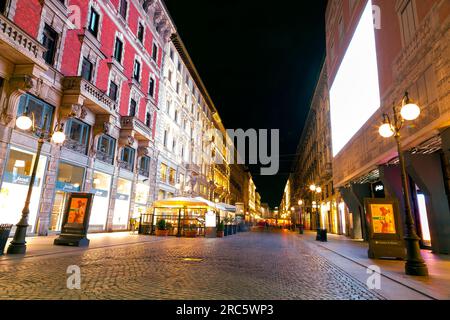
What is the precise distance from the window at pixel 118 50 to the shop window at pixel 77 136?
7.09 m

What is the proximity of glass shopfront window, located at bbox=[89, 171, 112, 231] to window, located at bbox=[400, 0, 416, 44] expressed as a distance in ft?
65.2

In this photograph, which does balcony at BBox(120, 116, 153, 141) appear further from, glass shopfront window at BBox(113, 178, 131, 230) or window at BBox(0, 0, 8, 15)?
window at BBox(0, 0, 8, 15)

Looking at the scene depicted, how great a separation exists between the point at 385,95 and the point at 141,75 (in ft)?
68.0

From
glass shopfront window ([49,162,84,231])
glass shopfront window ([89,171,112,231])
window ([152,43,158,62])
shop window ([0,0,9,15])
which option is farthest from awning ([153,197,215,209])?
window ([152,43,158,62])

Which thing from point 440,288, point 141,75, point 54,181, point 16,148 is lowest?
point 440,288

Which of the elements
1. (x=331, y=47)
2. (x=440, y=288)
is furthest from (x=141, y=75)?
(x=440, y=288)

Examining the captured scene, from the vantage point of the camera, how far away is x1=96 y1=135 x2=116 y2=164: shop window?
20.9 meters

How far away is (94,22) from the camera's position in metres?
20.4

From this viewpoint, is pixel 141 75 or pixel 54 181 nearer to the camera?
pixel 54 181

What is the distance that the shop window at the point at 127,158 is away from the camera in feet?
78.2

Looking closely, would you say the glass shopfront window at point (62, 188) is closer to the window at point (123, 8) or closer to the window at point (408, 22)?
the window at point (123, 8)

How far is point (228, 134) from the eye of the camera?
7206 cm

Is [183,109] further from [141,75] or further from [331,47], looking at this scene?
[331,47]

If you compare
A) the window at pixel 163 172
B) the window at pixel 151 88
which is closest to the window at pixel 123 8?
the window at pixel 151 88
